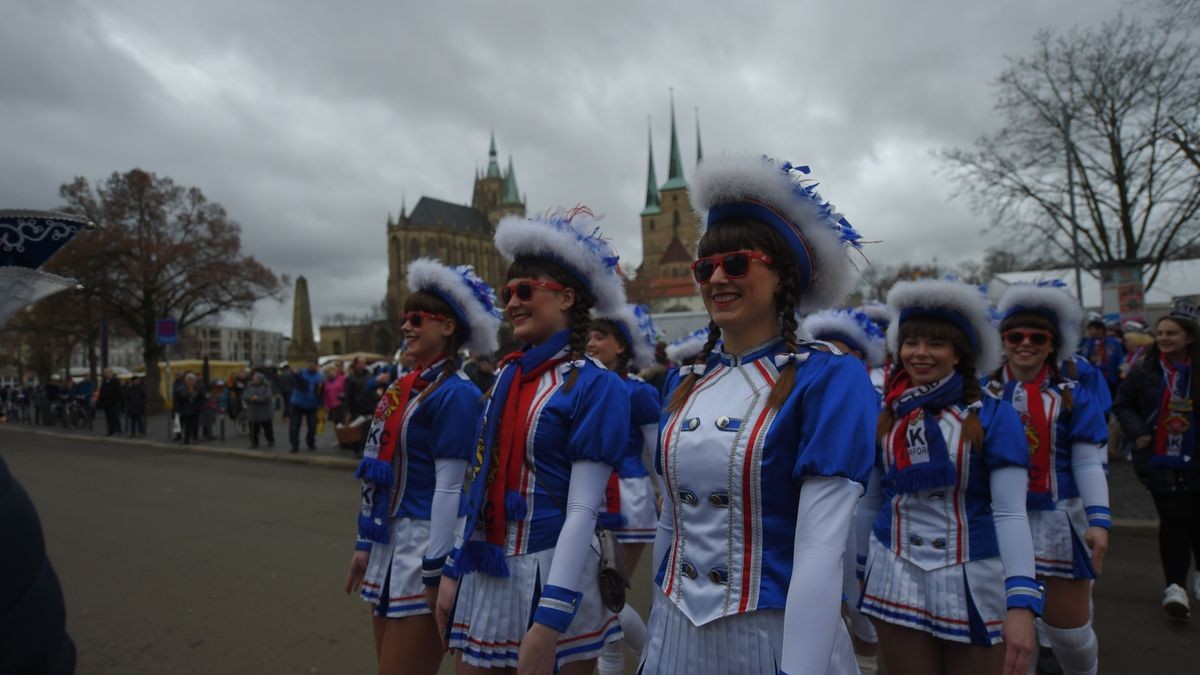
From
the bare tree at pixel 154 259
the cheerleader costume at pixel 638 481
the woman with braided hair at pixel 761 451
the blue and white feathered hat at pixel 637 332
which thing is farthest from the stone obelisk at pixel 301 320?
the woman with braided hair at pixel 761 451

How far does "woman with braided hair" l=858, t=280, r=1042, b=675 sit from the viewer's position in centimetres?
248

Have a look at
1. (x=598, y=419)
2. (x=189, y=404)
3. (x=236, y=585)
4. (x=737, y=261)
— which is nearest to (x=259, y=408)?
(x=189, y=404)

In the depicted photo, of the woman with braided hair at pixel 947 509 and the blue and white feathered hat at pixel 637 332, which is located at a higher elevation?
the blue and white feathered hat at pixel 637 332

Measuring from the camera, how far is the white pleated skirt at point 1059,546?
3.41 metres

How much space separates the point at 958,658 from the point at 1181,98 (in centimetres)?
2214

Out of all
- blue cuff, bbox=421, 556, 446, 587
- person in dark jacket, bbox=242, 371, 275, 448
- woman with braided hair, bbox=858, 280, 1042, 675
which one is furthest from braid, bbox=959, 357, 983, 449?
person in dark jacket, bbox=242, 371, 275, 448

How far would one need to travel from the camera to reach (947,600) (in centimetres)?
254

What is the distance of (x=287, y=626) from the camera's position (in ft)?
16.2

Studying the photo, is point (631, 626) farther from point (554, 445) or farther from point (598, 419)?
point (598, 419)

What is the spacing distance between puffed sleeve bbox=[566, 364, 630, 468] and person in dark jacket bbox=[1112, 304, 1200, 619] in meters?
4.51

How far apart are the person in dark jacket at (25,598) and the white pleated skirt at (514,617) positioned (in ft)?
4.19

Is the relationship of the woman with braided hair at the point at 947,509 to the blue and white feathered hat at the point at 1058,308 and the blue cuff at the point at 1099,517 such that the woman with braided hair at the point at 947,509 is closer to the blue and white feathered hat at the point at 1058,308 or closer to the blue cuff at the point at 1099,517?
the blue cuff at the point at 1099,517

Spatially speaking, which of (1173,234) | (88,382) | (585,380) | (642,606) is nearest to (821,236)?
(585,380)

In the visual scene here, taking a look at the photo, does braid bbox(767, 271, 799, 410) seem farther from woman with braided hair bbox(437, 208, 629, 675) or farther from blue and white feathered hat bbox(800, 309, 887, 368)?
blue and white feathered hat bbox(800, 309, 887, 368)
